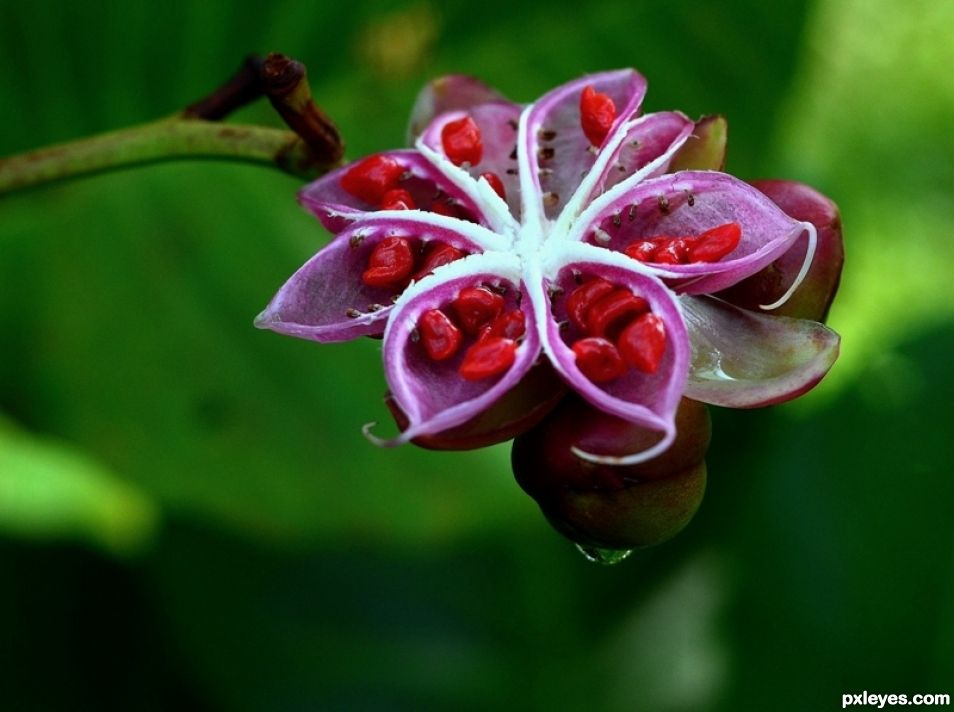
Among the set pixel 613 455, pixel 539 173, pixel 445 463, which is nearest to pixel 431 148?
pixel 539 173

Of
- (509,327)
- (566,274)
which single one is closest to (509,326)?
(509,327)

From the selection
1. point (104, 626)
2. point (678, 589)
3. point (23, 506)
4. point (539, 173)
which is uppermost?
point (539, 173)

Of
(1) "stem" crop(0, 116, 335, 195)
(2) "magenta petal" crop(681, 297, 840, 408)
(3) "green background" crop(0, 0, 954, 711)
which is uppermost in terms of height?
(1) "stem" crop(0, 116, 335, 195)

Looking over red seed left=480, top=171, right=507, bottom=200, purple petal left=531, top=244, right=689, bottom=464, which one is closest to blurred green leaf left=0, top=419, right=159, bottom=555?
red seed left=480, top=171, right=507, bottom=200

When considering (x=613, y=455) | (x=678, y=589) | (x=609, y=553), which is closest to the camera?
(x=613, y=455)

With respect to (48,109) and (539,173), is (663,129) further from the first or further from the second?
(48,109)

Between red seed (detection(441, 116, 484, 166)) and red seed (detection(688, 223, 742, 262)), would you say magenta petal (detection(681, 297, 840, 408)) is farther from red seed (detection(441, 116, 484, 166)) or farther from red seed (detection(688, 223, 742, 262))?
red seed (detection(441, 116, 484, 166))

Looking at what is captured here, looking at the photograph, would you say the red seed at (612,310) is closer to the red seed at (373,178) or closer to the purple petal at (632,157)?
the purple petal at (632,157)

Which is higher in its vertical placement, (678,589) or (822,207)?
(822,207)
